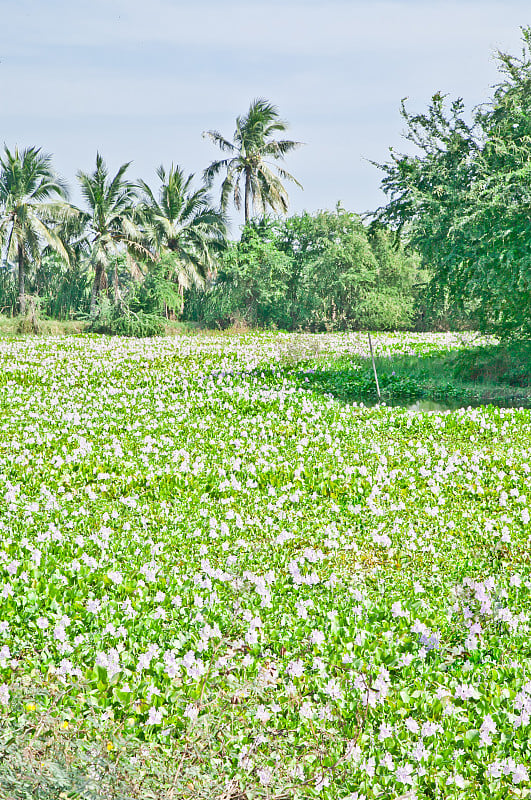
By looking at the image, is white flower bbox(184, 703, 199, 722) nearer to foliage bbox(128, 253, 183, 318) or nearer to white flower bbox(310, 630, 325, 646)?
white flower bbox(310, 630, 325, 646)

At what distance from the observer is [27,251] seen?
105ft

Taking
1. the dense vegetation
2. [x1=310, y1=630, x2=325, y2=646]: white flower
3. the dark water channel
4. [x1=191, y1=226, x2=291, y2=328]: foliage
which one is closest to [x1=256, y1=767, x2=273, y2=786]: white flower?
[x1=310, y1=630, x2=325, y2=646]: white flower

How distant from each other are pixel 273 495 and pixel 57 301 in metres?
36.2

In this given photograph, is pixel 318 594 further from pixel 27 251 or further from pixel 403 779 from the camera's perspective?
pixel 27 251

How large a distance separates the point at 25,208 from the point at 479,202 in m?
24.1

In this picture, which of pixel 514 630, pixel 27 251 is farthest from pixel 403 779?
pixel 27 251

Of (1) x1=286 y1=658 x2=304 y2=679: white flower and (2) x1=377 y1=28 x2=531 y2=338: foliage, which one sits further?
(2) x1=377 y1=28 x2=531 y2=338: foliage

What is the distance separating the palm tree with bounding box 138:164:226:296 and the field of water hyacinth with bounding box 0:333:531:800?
28.9m

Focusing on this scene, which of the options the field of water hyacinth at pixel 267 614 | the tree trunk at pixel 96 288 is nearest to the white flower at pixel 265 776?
the field of water hyacinth at pixel 267 614

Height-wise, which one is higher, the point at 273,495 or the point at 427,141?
the point at 427,141

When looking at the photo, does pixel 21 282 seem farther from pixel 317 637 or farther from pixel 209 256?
pixel 317 637

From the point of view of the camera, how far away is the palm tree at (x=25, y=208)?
30578 millimetres

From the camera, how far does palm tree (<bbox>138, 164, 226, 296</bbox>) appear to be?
3566cm

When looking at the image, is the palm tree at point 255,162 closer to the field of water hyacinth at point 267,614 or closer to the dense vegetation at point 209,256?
the dense vegetation at point 209,256
